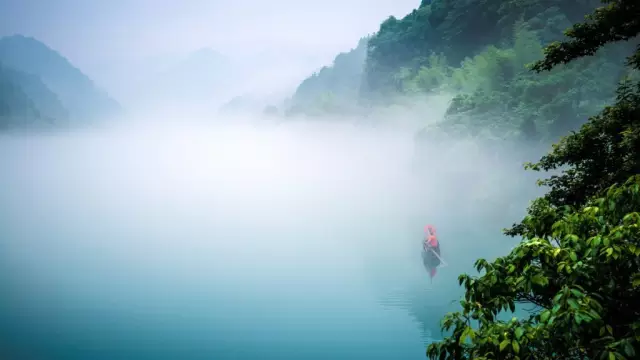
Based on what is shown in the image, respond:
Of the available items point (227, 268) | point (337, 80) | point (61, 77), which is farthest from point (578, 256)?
point (61, 77)

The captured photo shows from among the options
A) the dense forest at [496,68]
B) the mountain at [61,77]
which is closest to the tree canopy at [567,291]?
the dense forest at [496,68]

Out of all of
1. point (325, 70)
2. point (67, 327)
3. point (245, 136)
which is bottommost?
point (67, 327)

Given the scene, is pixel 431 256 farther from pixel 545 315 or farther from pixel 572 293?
pixel 545 315

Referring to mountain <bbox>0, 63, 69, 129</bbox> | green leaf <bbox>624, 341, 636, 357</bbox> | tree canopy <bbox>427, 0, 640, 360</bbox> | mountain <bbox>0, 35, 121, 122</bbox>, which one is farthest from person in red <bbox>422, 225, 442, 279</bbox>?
mountain <bbox>0, 35, 121, 122</bbox>

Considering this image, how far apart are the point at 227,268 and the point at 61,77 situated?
507 ft

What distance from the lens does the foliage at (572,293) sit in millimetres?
2857

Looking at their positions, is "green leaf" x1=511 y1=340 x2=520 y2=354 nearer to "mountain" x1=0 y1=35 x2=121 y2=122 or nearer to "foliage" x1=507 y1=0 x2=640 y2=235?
"foliage" x1=507 y1=0 x2=640 y2=235

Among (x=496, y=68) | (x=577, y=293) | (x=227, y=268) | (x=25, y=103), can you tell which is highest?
(x=25, y=103)

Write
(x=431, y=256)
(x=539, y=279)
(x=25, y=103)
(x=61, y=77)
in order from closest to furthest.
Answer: (x=539, y=279)
(x=431, y=256)
(x=25, y=103)
(x=61, y=77)

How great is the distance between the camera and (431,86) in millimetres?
46094

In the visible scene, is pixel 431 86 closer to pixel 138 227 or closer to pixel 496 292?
pixel 138 227

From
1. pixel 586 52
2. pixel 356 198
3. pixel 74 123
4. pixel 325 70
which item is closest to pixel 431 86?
pixel 356 198

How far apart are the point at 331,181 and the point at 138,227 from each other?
72.9 ft

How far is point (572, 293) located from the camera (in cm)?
303
